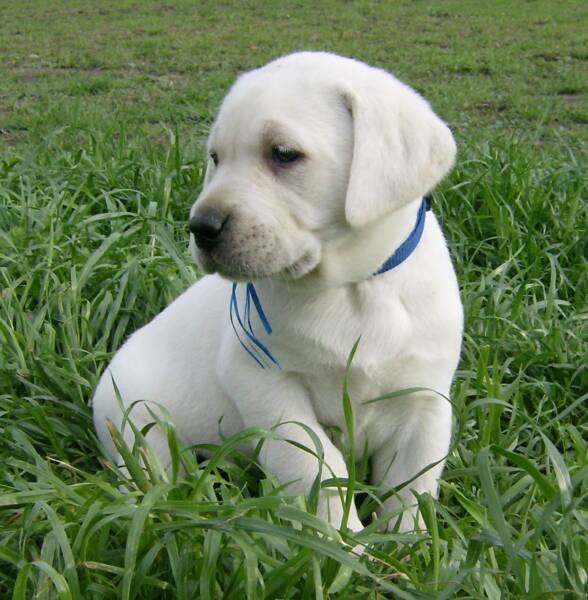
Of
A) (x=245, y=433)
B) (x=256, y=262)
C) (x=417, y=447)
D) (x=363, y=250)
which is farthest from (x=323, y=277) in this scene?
(x=417, y=447)

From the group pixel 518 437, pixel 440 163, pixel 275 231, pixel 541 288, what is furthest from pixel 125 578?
pixel 541 288

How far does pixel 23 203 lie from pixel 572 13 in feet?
28.6

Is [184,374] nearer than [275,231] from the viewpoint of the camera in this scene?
No

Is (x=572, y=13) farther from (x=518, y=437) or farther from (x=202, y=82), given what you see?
(x=518, y=437)

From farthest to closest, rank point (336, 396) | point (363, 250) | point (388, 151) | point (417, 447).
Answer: point (417, 447) → point (336, 396) → point (363, 250) → point (388, 151)

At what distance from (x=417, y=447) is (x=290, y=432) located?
1.38ft

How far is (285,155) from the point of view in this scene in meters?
2.42

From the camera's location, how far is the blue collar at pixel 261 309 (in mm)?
2645

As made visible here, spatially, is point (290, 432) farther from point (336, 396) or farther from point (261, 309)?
point (261, 309)

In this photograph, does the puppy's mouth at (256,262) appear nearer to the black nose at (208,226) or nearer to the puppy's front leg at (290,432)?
the black nose at (208,226)

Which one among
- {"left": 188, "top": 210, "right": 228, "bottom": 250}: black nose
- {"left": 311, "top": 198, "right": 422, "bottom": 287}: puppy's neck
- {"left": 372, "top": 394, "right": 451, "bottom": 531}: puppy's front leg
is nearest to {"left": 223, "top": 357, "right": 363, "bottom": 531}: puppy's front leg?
{"left": 372, "top": 394, "right": 451, "bottom": 531}: puppy's front leg

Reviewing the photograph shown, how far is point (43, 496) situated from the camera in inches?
98.3

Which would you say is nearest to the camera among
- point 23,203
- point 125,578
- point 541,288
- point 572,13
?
point 125,578

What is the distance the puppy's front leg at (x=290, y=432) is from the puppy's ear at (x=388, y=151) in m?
0.54
